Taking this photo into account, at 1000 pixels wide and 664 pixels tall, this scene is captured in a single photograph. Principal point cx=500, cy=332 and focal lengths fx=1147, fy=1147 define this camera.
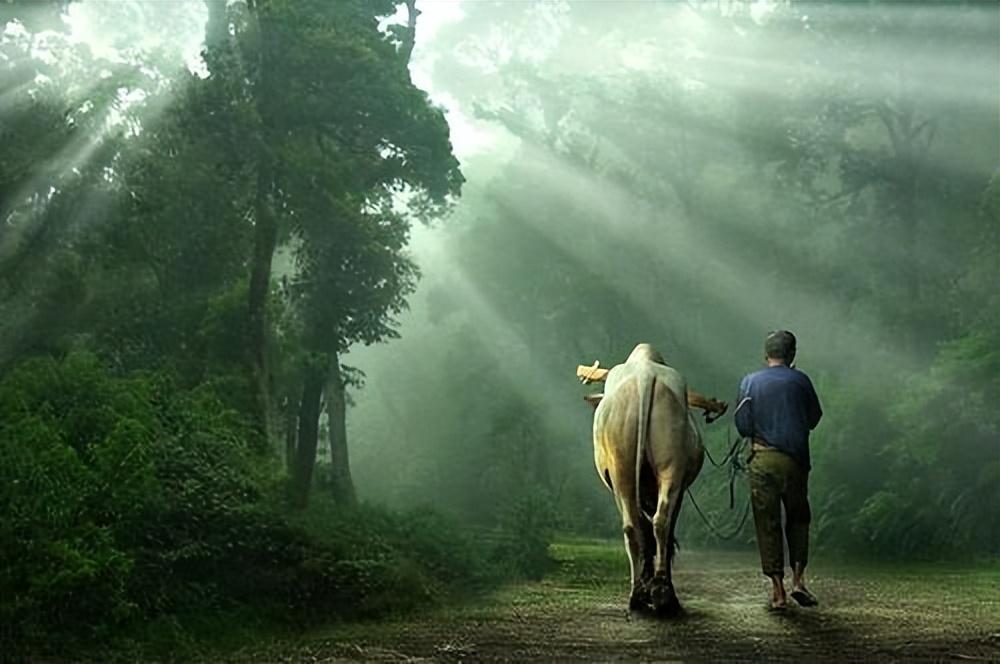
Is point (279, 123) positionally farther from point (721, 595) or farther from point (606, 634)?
point (606, 634)

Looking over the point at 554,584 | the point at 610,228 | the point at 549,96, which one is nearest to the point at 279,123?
the point at 554,584

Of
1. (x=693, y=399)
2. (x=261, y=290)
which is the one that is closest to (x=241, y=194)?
(x=261, y=290)

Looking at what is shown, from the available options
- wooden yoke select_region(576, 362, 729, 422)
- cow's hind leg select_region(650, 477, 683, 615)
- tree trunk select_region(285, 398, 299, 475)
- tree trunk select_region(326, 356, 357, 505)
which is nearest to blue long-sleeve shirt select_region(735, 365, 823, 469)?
wooden yoke select_region(576, 362, 729, 422)

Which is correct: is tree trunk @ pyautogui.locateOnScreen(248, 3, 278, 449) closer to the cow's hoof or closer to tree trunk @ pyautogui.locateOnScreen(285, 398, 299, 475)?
tree trunk @ pyautogui.locateOnScreen(285, 398, 299, 475)

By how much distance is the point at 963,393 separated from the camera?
19.6 metres

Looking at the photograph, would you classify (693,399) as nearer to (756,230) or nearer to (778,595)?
(778,595)

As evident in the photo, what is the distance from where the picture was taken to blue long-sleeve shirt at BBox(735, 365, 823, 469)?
9195 millimetres

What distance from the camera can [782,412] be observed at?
9.23 meters


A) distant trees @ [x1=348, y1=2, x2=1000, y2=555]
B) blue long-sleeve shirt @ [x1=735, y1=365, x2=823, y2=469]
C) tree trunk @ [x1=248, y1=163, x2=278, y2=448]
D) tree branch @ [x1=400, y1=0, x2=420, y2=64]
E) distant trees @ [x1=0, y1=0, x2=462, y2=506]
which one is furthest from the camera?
tree branch @ [x1=400, y1=0, x2=420, y2=64]

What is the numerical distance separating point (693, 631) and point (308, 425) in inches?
551

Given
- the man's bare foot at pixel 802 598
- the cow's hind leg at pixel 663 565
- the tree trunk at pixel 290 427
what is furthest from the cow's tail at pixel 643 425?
the tree trunk at pixel 290 427

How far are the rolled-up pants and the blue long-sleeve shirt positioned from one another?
102 millimetres

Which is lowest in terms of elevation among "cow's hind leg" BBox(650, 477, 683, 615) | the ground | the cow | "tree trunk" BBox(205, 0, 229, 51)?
the ground

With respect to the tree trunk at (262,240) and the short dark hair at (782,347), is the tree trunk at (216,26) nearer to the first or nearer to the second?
the tree trunk at (262,240)
